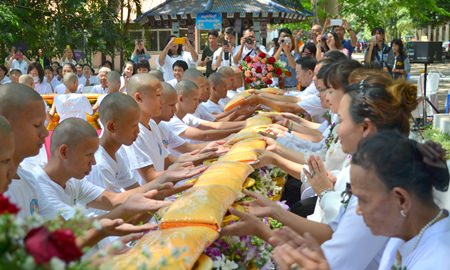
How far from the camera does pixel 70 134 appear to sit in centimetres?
347

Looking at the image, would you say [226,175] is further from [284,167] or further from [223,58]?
[223,58]

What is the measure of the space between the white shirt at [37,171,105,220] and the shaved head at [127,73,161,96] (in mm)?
1297

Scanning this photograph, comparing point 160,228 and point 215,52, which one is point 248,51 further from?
point 160,228

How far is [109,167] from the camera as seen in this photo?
4121 mm

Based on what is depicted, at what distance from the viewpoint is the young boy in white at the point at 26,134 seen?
305 centimetres

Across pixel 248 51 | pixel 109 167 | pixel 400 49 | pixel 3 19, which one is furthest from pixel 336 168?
pixel 3 19

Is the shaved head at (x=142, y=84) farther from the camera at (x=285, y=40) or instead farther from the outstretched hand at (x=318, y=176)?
the camera at (x=285, y=40)

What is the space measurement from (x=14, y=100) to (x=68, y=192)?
0.59 m

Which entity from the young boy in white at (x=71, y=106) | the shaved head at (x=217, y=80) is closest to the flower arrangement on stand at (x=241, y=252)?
the shaved head at (x=217, y=80)

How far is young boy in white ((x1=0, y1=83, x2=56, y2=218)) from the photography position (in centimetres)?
305

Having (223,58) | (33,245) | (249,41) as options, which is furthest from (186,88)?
(223,58)

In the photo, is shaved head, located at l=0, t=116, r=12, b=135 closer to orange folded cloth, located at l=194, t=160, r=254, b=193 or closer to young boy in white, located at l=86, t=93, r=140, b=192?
orange folded cloth, located at l=194, t=160, r=254, b=193

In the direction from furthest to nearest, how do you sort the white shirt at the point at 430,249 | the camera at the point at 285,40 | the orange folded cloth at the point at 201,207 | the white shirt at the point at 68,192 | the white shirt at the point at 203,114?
the camera at the point at 285,40 → the white shirt at the point at 203,114 → the white shirt at the point at 68,192 → the orange folded cloth at the point at 201,207 → the white shirt at the point at 430,249

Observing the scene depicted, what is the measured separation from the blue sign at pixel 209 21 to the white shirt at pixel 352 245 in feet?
41.1
